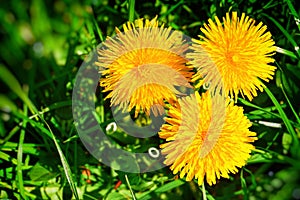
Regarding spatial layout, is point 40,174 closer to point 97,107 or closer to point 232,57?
point 97,107

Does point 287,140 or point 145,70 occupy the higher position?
point 145,70

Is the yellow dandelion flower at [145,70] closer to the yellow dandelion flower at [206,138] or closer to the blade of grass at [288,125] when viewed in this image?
the yellow dandelion flower at [206,138]

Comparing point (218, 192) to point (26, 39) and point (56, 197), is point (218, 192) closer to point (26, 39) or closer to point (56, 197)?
point (56, 197)

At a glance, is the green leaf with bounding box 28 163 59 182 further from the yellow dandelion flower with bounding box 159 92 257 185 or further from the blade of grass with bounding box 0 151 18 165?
the yellow dandelion flower with bounding box 159 92 257 185

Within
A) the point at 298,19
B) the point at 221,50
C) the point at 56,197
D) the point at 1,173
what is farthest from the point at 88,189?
the point at 298,19

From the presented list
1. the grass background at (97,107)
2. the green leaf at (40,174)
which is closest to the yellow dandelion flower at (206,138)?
the grass background at (97,107)

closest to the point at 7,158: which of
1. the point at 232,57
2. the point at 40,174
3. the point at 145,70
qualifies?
the point at 40,174
